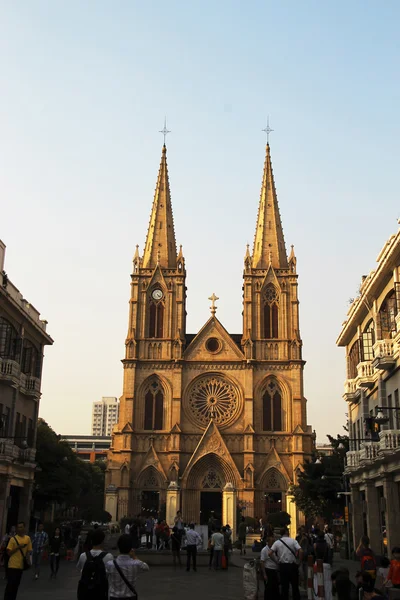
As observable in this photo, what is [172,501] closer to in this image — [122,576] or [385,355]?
[385,355]

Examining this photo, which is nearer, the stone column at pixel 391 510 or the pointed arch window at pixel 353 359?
the stone column at pixel 391 510

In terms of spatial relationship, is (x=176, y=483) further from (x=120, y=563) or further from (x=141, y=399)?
(x=120, y=563)

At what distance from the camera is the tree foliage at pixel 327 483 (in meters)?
41.7

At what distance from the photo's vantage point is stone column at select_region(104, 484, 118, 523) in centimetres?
5600

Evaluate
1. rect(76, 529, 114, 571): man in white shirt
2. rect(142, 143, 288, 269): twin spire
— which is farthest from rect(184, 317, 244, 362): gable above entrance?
rect(76, 529, 114, 571): man in white shirt

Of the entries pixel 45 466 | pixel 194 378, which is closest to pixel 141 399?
pixel 194 378

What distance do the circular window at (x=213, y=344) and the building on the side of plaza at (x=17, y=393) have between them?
22.9 metres

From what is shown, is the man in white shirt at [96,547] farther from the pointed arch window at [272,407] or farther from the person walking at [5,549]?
the pointed arch window at [272,407]

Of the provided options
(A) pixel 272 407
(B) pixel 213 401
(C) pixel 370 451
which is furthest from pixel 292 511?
(C) pixel 370 451

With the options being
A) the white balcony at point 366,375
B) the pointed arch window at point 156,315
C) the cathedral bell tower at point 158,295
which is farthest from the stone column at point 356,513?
the pointed arch window at point 156,315

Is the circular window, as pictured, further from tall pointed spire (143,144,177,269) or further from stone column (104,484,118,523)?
stone column (104,484,118,523)

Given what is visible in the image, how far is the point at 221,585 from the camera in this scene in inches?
829

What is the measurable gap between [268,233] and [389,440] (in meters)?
41.3

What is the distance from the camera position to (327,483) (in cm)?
4191
